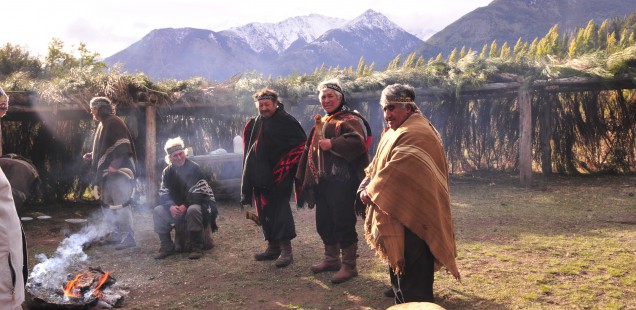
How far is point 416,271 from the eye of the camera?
3.55 m

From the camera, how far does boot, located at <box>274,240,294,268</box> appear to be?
18.7ft

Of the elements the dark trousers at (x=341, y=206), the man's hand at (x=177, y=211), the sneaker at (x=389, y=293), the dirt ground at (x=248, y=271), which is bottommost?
the dirt ground at (x=248, y=271)

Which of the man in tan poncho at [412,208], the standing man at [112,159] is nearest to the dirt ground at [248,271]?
the standing man at [112,159]

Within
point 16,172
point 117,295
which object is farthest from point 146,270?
point 16,172

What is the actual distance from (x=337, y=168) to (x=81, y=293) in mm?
2482

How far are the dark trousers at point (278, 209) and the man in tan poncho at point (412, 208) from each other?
2.12 meters

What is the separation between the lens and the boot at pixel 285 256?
18.7 feet

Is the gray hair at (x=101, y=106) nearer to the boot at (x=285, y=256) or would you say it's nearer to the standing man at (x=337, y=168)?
the boot at (x=285, y=256)

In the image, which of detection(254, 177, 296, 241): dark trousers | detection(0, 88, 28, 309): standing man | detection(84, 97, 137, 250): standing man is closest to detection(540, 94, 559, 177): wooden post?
detection(254, 177, 296, 241): dark trousers

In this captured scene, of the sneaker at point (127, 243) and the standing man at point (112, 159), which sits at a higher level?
the standing man at point (112, 159)

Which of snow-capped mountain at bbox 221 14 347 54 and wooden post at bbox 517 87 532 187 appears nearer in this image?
wooden post at bbox 517 87 532 187

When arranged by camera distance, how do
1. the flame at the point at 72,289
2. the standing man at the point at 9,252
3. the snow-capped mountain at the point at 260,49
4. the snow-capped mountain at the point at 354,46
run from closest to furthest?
the standing man at the point at 9,252, the flame at the point at 72,289, the snow-capped mountain at the point at 260,49, the snow-capped mountain at the point at 354,46

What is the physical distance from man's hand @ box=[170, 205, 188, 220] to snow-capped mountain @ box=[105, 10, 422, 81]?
69.9 m

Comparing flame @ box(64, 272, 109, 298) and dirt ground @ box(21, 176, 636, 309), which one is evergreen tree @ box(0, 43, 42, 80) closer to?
dirt ground @ box(21, 176, 636, 309)
